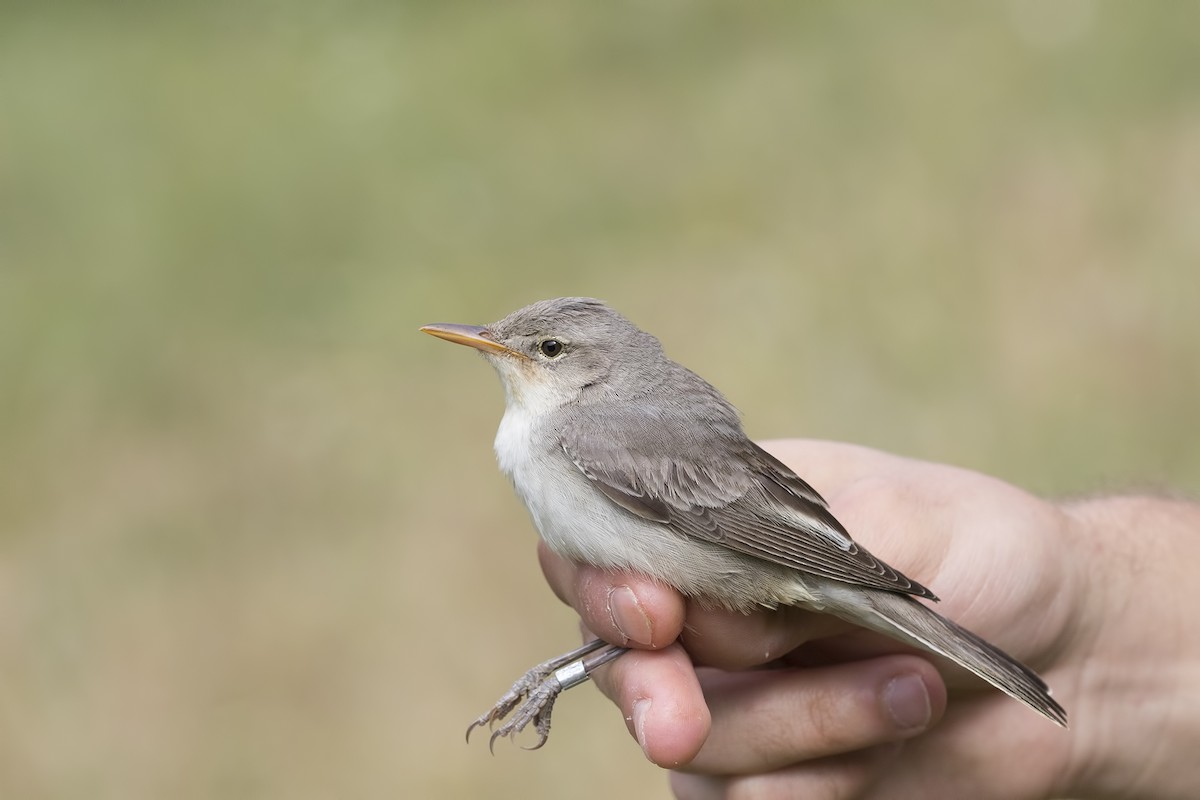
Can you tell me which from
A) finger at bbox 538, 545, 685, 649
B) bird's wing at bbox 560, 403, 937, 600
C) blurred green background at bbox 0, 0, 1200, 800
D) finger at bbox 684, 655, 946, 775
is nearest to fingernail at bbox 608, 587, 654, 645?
finger at bbox 538, 545, 685, 649

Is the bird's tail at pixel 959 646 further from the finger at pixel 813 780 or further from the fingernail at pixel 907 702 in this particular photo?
the finger at pixel 813 780

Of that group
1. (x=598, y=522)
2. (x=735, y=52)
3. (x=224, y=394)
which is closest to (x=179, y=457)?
(x=224, y=394)

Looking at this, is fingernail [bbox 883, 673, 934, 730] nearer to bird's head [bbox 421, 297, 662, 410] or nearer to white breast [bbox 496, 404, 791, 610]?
white breast [bbox 496, 404, 791, 610]

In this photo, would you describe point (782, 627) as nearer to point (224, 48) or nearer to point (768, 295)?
point (768, 295)

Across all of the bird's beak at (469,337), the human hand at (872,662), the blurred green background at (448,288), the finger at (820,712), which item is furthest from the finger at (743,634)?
the blurred green background at (448,288)

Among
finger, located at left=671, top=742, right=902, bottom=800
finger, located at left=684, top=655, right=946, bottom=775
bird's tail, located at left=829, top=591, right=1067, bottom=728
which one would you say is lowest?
finger, located at left=671, top=742, right=902, bottom=800

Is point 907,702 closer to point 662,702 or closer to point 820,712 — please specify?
Answer: point 820,712
